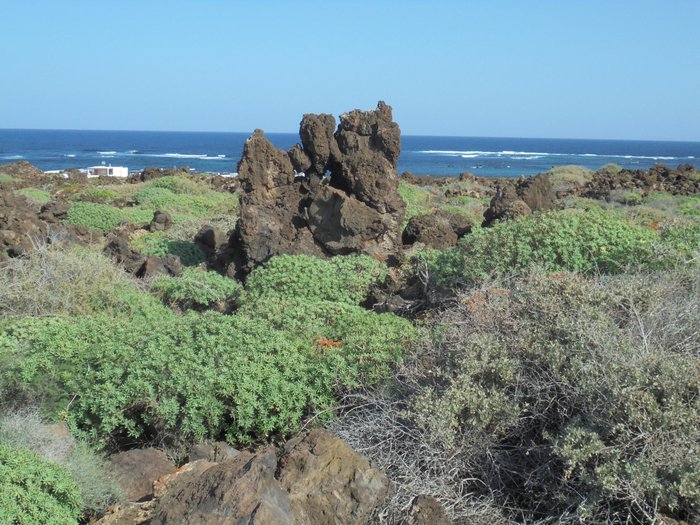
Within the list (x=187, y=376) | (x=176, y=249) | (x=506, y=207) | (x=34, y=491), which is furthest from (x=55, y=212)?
(x=34, y=491)

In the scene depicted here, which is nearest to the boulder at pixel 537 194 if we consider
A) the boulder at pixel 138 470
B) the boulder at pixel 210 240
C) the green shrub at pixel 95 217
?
the boulder at pixel 210 240

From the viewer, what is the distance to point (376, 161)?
12078 mm

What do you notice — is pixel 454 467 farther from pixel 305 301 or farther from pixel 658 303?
pixel 305 301

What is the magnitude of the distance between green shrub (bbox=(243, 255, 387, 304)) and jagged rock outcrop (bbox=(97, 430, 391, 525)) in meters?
4.41

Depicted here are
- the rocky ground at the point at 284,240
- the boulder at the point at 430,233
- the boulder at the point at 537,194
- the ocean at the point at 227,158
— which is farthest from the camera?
the ocean at the point at 227,158

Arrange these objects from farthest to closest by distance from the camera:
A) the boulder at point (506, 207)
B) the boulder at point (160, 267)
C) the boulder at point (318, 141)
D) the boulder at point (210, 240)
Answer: the boulder at point (210, 240) < the boulder at point (506, 207) < the boulder at point (318, 141) < the boulder at point (160, 267)

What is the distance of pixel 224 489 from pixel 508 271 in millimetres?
5455

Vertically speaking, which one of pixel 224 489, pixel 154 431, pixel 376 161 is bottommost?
pixel 154 431

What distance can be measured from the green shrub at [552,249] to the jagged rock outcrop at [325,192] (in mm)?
2595

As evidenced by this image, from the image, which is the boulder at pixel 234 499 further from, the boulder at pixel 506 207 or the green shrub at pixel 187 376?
the boulder at pixel 506 207

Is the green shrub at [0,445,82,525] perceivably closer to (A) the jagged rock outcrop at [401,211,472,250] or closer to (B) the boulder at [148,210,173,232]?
(A) the jagged rock outcrop at [401,211,472,250]

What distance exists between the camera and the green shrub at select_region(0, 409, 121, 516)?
16.2 ft

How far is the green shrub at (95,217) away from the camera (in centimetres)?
1695

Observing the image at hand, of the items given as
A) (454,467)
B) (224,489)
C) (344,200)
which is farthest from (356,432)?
(344,200)
